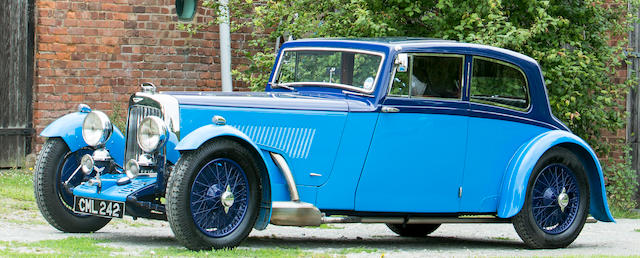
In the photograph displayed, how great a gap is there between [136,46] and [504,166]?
667 centimetres

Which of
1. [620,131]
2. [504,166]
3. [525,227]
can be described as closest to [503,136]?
[504,166]

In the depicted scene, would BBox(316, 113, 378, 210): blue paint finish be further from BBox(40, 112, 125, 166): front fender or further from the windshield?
BBox(40, 112, 125, 166): front fender

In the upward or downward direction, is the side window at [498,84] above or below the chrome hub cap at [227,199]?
above

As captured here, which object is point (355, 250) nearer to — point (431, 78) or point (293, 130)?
point (293, 130)

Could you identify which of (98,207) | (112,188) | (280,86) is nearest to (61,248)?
(98,207)

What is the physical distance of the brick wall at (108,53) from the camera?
42.4 ft

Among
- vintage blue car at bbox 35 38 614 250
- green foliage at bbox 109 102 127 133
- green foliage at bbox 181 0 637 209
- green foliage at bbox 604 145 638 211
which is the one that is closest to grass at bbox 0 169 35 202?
green foliage at bbox 109 102 127 133

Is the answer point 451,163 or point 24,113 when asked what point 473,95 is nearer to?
point 451,163

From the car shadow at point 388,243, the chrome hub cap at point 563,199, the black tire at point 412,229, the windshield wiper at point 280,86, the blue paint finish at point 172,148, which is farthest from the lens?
the black tire at point 412,229

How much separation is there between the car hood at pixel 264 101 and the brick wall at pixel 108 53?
5892mm

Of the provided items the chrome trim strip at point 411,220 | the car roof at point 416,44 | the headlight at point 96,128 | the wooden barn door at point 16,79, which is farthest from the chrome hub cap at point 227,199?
the wooden barn door at point 16,79

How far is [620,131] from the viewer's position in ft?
46.2

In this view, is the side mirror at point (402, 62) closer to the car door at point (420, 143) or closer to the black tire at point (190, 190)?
the car door at point (420, 143)

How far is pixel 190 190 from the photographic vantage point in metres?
6.79
